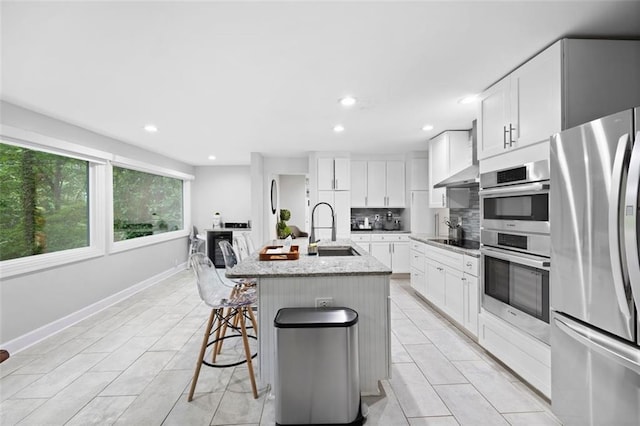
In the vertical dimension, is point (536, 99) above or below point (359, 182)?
above

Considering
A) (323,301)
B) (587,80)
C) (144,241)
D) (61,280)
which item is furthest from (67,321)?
(587,80)

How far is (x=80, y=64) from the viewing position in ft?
7.29

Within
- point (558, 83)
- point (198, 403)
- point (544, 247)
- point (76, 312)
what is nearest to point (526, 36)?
point (558, 83)

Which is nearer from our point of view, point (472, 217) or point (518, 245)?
point (518, 245)

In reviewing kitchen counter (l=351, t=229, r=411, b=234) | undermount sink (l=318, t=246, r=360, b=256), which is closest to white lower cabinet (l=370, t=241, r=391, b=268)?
kitchen counter (l=351, t=229, r=411, b=234)

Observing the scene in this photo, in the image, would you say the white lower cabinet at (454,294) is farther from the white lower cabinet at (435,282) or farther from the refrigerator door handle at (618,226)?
the refrigerator door handle at (618,226)

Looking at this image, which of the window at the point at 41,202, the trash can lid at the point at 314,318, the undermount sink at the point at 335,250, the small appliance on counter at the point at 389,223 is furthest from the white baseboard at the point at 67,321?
the small appliance on counter at the point at 389,223

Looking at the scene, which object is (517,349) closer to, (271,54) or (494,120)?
(494,120)

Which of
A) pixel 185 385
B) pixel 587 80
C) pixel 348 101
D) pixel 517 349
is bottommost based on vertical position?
pixel 185 385

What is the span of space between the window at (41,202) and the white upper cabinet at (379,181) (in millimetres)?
4306

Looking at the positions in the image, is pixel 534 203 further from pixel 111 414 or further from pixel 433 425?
pixel 111 414

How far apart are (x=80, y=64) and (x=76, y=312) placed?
9.51ft

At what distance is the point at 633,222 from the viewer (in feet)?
4.18

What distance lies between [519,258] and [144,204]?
18.6 ft
